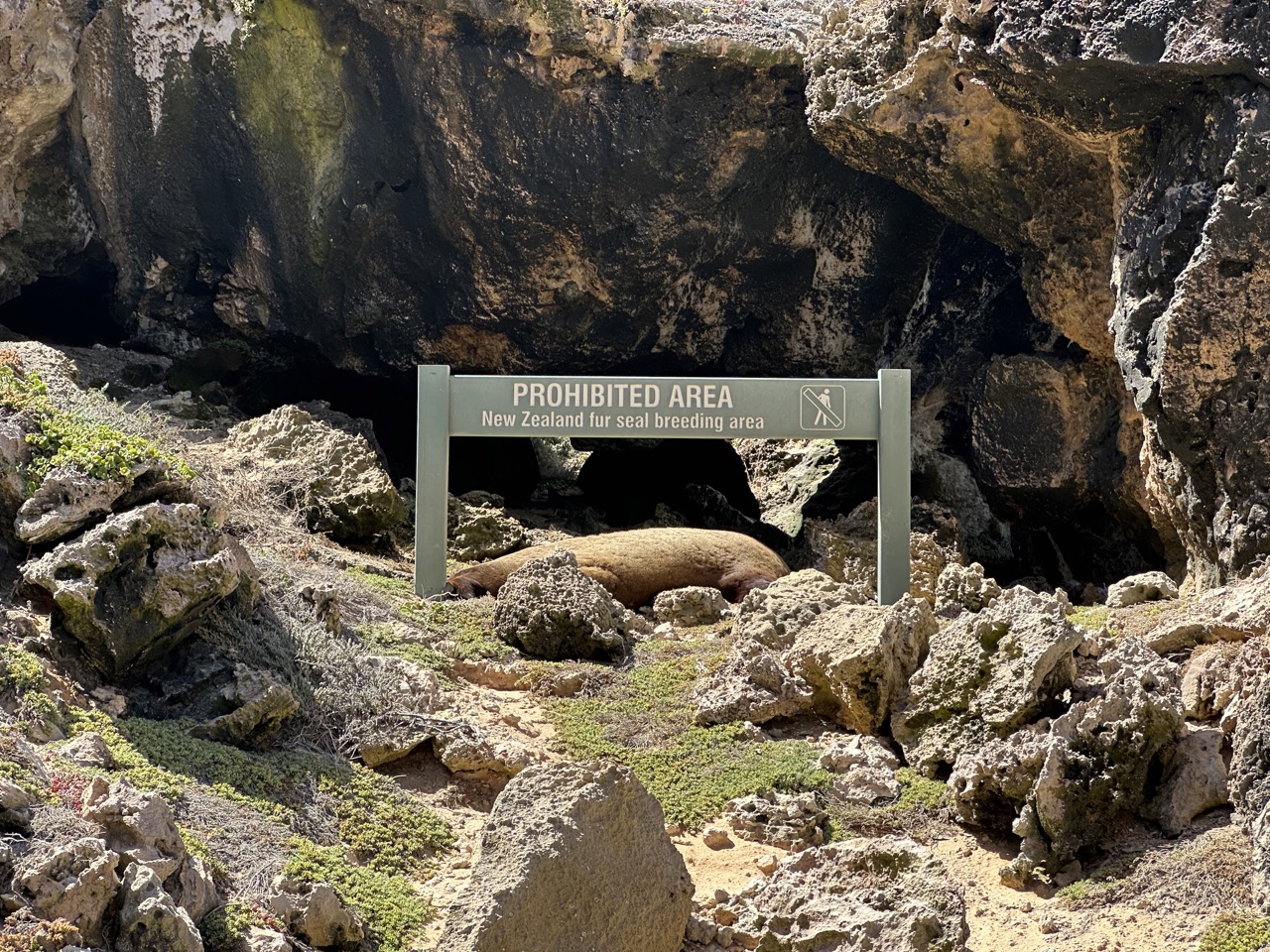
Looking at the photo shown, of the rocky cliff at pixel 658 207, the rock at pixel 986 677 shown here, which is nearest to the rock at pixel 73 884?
the rock at pixel 986 677

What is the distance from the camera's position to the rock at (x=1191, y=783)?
625 centimetres

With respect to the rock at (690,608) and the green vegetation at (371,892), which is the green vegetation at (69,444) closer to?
the green vegetation at (371,892)

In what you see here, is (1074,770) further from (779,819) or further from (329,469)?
(329,469)

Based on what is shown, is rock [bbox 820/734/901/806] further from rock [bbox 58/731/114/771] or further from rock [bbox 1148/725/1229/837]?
rock [bbox 58/731/114/771]

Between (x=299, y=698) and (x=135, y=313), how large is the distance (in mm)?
9059

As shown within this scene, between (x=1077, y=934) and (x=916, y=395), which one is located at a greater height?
(x=916, y=395)

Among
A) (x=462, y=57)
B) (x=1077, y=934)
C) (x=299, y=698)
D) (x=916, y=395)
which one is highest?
(x=462, y=57)

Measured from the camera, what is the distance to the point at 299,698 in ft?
24.5

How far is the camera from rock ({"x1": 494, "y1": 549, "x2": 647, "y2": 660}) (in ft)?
29.4

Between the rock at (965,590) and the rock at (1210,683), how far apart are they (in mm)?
1653

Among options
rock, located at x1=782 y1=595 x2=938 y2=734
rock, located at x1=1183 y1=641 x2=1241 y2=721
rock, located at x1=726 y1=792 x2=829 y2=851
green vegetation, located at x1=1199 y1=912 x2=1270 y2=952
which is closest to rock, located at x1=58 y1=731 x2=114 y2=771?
rock, located at x1=726 y1=792 x2=829 y2=851

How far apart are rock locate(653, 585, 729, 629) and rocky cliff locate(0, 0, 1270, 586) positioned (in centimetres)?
334

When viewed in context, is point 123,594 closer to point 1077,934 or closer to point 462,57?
point 1077,934

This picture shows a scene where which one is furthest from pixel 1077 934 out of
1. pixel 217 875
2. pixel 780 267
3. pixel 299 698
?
pixel 780 267
